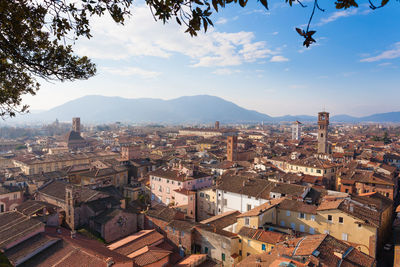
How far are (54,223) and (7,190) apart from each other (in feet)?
42.1

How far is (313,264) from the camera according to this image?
552 inches

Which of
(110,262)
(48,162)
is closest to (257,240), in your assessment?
(110,262)

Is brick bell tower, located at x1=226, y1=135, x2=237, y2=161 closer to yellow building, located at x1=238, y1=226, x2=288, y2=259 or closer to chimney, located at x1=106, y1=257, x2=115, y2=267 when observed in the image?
yellow building, located at x1=238, y1=226, x2=288, y2=259

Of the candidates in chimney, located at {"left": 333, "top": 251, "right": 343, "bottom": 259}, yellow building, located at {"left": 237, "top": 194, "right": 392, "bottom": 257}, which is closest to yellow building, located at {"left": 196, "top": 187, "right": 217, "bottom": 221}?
yellow building, located at {"left": 237, "top": 194, "right": 392, "bottom": 257}

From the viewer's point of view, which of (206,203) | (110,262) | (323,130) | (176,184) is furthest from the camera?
(323,130)

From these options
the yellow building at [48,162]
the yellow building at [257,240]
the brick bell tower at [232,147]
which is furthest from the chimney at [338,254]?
the yellow building at [48,162]

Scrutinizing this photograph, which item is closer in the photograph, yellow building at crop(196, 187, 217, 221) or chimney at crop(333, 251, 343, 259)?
chimney at crop(333, 251, 343, 259)

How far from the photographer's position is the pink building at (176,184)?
3250 centimetres

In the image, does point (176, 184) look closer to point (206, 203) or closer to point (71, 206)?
point (206, 203)

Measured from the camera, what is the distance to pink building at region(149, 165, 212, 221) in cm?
3250

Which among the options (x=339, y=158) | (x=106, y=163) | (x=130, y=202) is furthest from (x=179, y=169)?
(x=339, y=158)

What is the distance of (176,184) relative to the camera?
34.1 m

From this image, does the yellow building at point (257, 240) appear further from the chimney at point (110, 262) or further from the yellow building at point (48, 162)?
the yellow building at point (48, 162)

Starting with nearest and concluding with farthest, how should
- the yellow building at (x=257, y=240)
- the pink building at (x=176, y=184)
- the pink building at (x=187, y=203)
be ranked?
1. the yellow building at (x=257, y=240)
2. the pink building at (x=187, y=203)
3. the pink building at (x=176, y=184)
